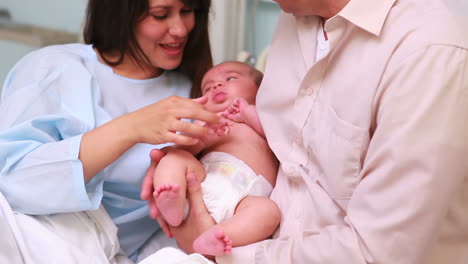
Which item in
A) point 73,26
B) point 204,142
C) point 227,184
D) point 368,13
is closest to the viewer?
point 368,13

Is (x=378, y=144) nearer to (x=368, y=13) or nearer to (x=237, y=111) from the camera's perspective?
(x=368, y=13)

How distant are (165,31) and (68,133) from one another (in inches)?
17.8

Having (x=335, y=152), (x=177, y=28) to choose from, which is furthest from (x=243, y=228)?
(x=177, y=28)

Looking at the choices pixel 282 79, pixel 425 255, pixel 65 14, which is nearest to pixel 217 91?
pixel 282 79

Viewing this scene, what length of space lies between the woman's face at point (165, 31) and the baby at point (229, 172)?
0.48 ft

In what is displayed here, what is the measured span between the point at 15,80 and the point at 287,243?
990mm

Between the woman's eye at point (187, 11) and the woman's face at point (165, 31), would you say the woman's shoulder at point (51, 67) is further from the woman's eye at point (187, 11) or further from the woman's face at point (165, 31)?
the woman's eye at point (187, 11)

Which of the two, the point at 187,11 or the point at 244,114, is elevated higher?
the point at 187,11

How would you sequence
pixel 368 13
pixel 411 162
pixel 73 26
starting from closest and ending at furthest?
pixel 411 162 < pixel 368 13 < pixel 73 26

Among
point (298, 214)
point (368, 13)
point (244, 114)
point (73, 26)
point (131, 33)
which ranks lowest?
point (73, 26)

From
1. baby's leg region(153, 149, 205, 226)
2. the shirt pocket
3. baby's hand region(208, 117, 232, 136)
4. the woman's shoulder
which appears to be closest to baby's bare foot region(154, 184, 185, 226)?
baby's leg region(153, 149, 205, 226)

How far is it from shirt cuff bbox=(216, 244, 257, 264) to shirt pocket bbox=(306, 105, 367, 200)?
0.24 meters

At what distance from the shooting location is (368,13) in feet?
3.59

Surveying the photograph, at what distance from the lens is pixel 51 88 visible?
146 cm
